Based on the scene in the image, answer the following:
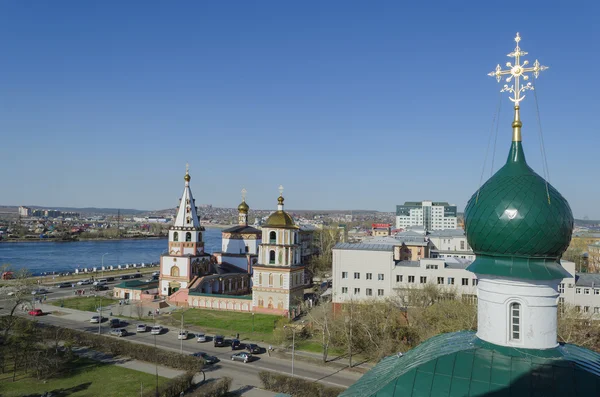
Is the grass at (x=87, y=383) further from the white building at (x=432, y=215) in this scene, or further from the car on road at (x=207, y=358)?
the white building at (x=432, y=215)

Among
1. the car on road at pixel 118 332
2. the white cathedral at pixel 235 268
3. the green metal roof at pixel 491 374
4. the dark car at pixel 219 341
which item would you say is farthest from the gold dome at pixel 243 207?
the green metal roof at pixel 491 374

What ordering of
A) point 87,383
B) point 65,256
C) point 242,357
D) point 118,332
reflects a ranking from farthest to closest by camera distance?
point 65,256
point 118,332
point 242,357
point 87,383

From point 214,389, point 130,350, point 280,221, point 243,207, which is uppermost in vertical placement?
point 243,207

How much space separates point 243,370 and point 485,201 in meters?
14.8

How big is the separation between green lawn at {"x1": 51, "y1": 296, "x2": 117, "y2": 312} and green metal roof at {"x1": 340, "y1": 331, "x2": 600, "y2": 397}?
2908 centimetres

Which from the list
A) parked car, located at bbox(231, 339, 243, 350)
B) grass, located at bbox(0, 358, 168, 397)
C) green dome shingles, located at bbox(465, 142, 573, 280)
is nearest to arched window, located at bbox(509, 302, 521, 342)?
green dome shingles, located at bbox(465, 142, 573, 280)

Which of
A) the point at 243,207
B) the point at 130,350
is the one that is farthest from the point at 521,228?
the point at 243,207

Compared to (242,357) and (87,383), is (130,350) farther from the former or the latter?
(242,357)

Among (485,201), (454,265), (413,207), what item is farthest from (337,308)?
(413,207)

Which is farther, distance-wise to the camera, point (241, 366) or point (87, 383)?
point (241, 366)

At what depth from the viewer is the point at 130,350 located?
20328 mm

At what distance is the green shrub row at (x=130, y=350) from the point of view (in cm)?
1872

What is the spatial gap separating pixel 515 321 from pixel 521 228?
1411 millimetres

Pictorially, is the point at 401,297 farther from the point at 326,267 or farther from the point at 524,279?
the point at 326,267
